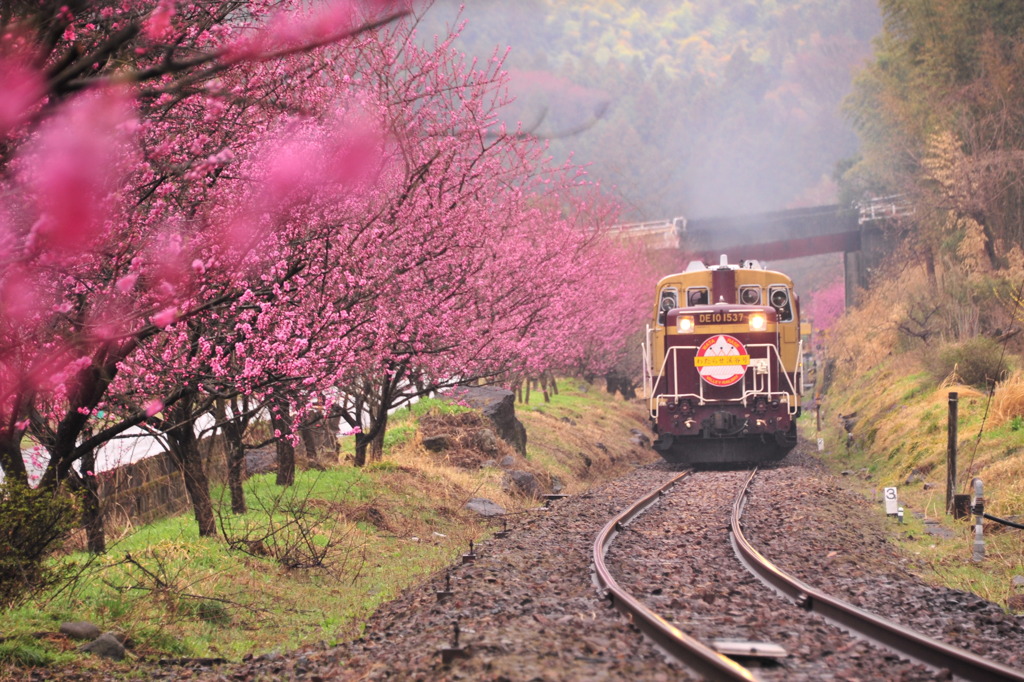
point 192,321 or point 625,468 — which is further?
point 625,468

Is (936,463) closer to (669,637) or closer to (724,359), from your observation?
(724,359)

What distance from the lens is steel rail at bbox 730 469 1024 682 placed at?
6.27 m

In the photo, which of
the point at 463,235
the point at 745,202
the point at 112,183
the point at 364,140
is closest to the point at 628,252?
the point at 463,235

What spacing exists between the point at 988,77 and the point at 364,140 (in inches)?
990

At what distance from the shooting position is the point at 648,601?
876 cm

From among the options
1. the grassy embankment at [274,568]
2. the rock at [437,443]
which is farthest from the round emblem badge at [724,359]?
the rock at [437,443]

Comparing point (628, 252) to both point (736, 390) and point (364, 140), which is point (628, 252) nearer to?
point (736, 390)

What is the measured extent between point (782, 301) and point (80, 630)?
17.6 metres

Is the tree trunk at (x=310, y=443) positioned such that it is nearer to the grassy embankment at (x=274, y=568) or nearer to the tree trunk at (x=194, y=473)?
the grassy embankment at (x=274, y=568)

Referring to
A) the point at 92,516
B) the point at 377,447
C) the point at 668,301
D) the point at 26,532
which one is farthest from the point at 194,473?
the point at 668,301

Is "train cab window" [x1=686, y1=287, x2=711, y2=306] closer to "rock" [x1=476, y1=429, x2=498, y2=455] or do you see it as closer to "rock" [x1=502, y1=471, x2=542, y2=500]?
"rock" [x1=476, y1=429, x2=498, y2=455]

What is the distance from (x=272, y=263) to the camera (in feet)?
35.2

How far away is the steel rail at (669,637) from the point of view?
5922 millimetres

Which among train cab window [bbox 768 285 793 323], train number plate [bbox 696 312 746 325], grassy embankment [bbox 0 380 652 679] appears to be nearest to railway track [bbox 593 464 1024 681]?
grassy embankment [bbox 0 380 652 679]
